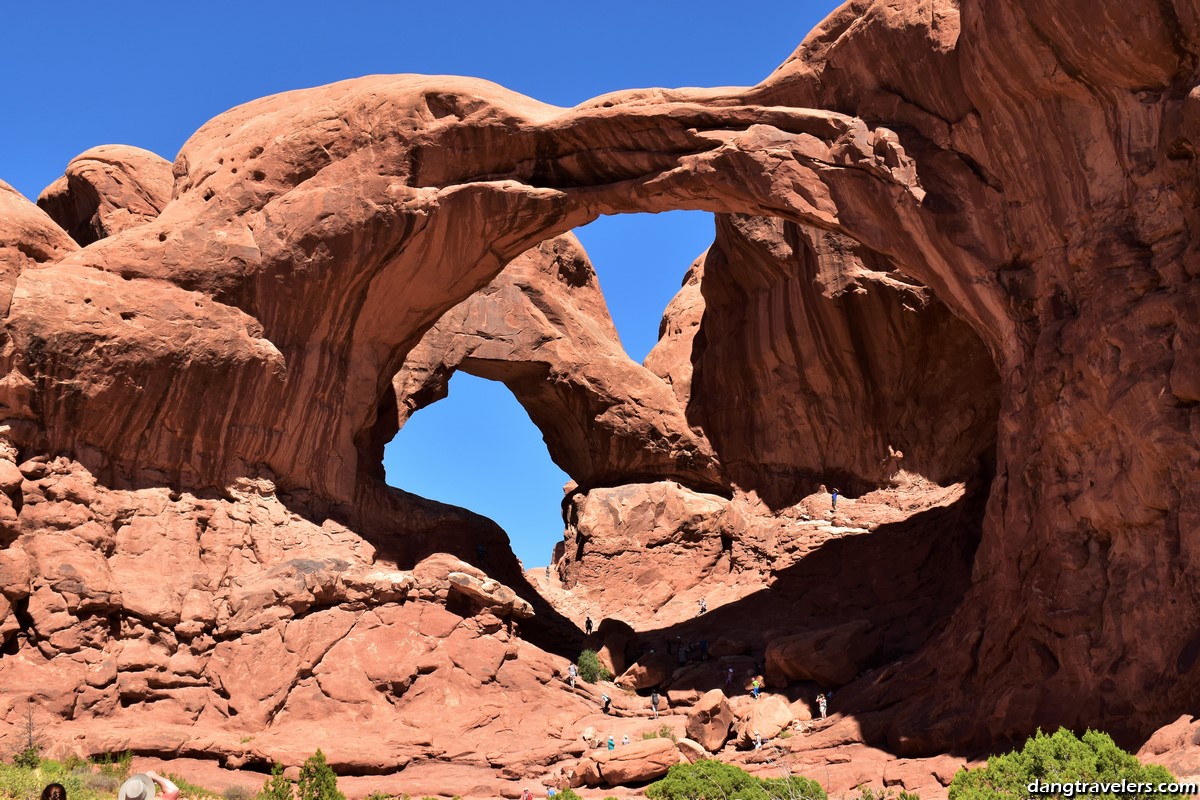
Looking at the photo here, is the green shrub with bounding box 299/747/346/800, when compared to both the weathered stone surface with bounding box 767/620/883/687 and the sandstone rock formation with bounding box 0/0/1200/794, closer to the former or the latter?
the sandstone rock formation with bounding box 0/0/1200/794

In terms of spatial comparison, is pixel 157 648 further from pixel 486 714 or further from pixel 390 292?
pixel 390 292

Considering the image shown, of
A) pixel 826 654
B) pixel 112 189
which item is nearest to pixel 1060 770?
pixel 826 654

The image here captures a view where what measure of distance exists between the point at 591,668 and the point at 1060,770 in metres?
14.4

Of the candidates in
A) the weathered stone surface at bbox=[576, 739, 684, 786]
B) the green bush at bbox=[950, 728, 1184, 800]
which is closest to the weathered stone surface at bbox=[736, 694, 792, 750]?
the weathered stone surface at bbox=[576, 739, 684, 786]

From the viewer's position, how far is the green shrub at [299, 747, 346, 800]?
19.3 metres

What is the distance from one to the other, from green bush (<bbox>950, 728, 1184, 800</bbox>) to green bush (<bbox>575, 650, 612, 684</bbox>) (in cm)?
1281

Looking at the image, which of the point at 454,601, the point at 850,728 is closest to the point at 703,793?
the point at 850,728

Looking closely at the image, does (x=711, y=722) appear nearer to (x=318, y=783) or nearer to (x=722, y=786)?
(x=722, y=786)

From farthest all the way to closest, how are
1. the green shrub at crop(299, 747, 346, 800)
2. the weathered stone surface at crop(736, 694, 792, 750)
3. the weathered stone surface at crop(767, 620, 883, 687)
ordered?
the weathered stone surface at crop(767, 620, 883, 687) → the weathered stone surface at crop(736, 694, 792, 750) → the green shrub at crop(299, 747, 346, 800)

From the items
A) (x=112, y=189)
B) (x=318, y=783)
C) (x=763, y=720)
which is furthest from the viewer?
(x=112, y=189)

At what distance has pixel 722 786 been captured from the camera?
63.5 ft

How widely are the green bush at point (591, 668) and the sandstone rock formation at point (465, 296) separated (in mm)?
1120

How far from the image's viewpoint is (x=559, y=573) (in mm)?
40188

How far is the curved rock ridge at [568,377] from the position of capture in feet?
123
